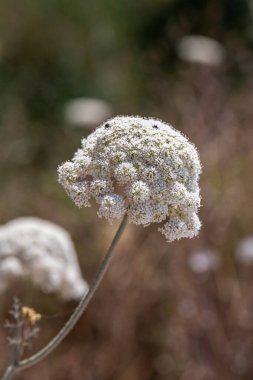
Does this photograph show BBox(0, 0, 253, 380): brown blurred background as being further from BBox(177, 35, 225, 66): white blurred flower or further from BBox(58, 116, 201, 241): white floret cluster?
BBox(58, 116, 201, 241): white floret cluster

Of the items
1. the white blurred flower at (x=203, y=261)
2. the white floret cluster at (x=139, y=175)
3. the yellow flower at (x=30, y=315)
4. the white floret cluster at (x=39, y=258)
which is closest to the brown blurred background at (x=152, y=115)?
the white blurred flower at (x=203, y=261)

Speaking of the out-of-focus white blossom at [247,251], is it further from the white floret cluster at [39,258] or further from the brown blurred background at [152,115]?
→ the white floret cluster at [39,258]

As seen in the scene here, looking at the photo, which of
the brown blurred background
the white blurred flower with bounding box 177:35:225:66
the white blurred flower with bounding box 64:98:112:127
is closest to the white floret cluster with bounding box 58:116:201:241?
the brown blurred background

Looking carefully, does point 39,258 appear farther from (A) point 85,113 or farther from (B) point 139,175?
(A) point 85,113

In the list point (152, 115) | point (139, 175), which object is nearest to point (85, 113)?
point (152, 115)

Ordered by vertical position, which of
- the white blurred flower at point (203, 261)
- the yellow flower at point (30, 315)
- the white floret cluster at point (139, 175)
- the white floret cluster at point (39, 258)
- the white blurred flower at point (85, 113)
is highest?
the white blurred flower at point (85, 113)

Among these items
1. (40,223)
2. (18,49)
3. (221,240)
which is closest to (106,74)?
(18,49)
